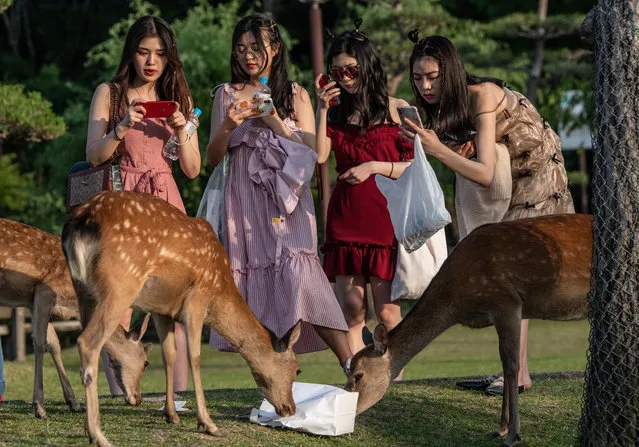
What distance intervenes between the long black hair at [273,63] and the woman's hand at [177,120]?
0.52 m

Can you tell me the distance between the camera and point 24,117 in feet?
40.5

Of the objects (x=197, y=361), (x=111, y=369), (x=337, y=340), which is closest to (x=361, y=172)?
(x=337, y=340)

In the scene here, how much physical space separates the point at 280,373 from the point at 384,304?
3.19ft

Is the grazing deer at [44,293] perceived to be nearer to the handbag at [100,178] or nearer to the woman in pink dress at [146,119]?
the woman in pink dress at [146,119]

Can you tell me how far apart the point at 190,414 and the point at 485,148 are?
2277 millimetres

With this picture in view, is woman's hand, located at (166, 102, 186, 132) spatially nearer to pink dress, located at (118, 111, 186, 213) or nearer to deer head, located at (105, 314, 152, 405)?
pink dress, located at (118, 111, 186, 213)

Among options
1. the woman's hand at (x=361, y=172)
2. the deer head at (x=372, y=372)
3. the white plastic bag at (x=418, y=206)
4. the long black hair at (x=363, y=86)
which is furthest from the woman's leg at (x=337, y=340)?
the long black hair at (x=363, y=86)

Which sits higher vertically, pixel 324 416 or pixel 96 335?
pixel 96 335

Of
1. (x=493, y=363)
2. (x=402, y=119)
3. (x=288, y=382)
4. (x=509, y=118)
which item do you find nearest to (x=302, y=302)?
(x=288, y=382)

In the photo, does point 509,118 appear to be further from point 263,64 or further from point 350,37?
point 263,64

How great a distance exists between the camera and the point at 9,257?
679 centimetres

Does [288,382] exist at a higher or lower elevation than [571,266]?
lower

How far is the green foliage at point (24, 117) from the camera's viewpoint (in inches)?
483

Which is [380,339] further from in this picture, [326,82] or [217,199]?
[326,82]
